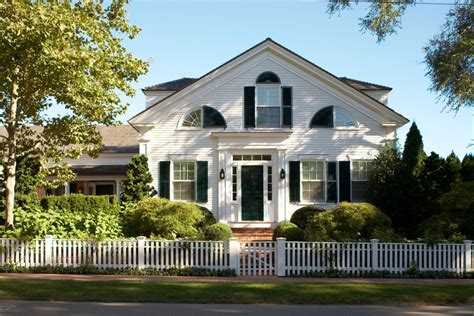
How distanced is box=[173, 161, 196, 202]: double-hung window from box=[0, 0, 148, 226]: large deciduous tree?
484 cm

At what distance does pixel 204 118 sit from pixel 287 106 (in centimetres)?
334

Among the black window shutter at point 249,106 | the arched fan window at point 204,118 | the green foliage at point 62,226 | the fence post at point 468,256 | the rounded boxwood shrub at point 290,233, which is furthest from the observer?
the arched fan window at point 204,118

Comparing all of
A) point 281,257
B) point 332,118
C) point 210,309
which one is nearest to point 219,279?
point 281,257

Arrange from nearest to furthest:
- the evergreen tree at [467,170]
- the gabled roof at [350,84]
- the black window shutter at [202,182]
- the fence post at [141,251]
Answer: the fence post at [141,251]
the evergreen tree at [467,170]
the black window shutter at [202,182]
the gabled roof at [350,84]

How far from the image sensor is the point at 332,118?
20516 mm

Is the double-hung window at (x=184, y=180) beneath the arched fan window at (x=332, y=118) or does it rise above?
beneath

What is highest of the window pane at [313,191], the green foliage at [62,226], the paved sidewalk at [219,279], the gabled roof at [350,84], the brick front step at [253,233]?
the gabled roof at [350,84]

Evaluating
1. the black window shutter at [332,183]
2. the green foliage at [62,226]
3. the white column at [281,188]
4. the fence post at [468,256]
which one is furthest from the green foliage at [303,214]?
the green foliage at [62,226]

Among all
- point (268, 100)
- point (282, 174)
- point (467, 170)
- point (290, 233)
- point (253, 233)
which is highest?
point (268, 100)

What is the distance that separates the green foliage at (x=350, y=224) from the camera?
1475 centimetres

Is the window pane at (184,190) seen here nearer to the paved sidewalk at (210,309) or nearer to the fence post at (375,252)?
the fence post at (375,252)

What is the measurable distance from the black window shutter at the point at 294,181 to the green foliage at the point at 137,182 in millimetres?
5359

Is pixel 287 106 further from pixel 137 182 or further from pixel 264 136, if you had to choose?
pixel 137 182

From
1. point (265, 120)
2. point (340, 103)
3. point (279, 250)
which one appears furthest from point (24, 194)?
point (340, 103)
